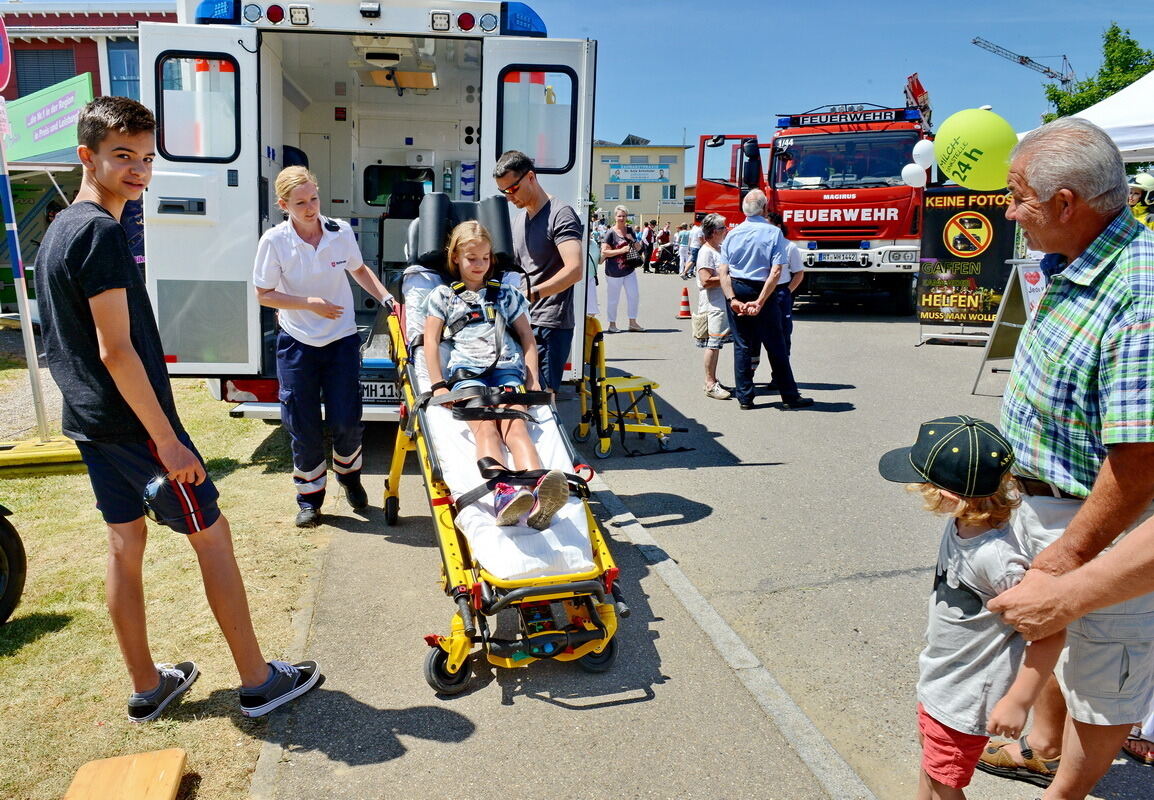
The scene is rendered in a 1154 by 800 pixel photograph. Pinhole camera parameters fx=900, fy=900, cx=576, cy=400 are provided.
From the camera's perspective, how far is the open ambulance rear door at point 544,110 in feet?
20.9

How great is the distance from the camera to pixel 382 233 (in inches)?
397

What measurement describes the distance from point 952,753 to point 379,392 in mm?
5123

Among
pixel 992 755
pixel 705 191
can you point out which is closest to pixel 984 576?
pixel 992 755

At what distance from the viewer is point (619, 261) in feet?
47.7

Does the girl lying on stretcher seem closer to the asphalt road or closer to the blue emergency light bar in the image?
the asphalt road

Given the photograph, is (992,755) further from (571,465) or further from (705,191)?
(705,191)

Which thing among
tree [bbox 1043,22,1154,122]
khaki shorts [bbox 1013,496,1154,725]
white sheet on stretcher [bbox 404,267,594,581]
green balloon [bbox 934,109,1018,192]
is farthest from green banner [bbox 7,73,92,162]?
tree [bbox 1043,22,1154,122]

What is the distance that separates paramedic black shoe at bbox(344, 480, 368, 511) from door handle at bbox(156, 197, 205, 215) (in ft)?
7.12

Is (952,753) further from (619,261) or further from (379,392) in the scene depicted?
(619,261)

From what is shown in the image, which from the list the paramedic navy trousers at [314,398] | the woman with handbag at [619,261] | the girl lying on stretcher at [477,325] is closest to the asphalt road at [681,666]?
the paramedic navy trousers at [314,398]

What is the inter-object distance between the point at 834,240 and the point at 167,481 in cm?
1443

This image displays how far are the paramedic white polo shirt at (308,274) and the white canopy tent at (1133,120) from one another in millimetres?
7278

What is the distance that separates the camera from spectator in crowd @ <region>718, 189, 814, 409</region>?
8.75m

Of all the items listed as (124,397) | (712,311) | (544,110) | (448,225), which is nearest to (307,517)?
(448,225)
